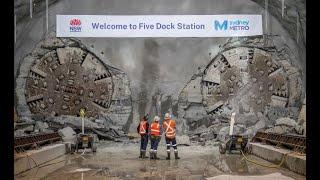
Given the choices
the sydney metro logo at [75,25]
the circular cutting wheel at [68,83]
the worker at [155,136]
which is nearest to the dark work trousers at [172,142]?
the worker at [155,136]

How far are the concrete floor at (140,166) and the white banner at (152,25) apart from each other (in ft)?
4.66

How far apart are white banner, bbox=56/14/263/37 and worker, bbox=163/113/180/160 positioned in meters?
1.08

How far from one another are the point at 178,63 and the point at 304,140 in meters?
1.85

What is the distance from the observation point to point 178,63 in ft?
16.8

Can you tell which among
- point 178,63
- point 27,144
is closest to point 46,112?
point 27,144

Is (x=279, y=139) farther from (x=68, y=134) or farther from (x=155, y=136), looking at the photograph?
(x=68, y=134)

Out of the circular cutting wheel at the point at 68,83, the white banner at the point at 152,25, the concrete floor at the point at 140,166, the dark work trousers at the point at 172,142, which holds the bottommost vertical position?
the concrete floor at the point at 140,166

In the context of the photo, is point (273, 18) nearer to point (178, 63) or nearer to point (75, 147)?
point (178, 63)

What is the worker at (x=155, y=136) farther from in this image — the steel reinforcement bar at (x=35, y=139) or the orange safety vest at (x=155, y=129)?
the steel reinforcement bar at (x=35, y=139)

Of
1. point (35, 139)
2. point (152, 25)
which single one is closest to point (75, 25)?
point (152, 25)

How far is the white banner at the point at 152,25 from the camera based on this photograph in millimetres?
5070

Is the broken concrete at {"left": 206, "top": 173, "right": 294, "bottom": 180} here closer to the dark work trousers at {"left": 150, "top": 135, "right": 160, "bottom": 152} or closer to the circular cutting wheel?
the dark work trousers at {"left": 150, "top": 135, "right": 160, "bottom": 152}

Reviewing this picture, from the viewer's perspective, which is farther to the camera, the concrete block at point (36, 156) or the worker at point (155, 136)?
the worker at point (155, 136)

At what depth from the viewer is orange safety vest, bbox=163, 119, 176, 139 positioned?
5.14m
